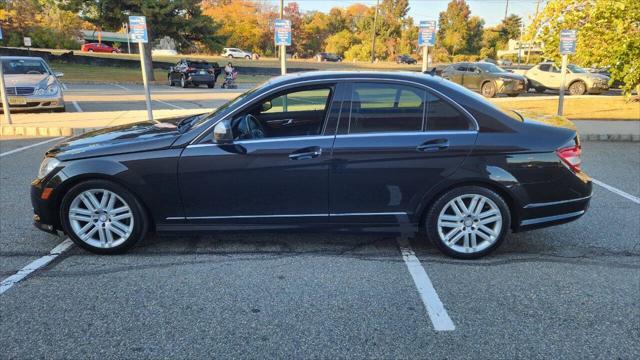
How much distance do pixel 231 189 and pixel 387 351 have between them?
6.23ft

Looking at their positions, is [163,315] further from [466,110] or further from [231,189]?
[466,110]

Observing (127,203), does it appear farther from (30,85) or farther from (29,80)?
(29,80)

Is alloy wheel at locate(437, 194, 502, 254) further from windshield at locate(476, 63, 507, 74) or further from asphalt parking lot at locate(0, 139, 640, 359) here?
windshield at locate(476, 63, 507, 74)

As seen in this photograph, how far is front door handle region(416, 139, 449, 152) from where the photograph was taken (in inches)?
158

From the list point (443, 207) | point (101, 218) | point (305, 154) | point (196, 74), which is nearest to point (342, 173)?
point (305, 154)

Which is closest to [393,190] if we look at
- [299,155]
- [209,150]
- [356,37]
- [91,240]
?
[299,155]

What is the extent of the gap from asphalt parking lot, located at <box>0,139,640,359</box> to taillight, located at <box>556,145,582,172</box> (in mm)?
834

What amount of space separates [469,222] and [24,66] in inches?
552

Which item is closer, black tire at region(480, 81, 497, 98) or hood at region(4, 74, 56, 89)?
hood at region(4, 74, 56, 89)

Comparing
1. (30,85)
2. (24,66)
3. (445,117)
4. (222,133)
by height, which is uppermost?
(24,66)

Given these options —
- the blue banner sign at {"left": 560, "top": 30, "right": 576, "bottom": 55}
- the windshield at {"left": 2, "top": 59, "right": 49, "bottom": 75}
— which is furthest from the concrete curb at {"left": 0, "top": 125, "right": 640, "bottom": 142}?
the windshield at {"left": 2, "top": 59, "right": 49, "bottom": 75}

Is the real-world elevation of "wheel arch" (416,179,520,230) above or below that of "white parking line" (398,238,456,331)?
above

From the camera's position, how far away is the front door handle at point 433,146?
4008 millimetres

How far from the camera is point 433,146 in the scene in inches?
158
